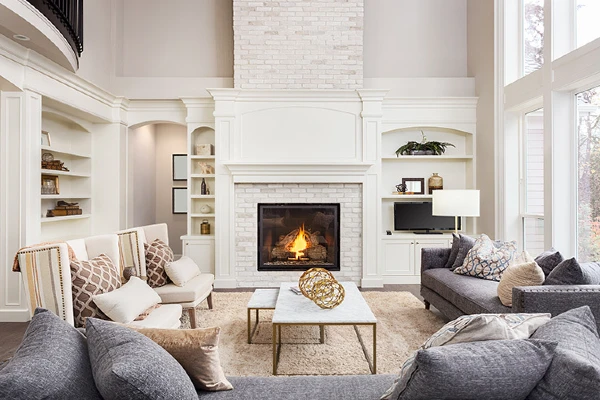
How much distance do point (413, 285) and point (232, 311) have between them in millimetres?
2626

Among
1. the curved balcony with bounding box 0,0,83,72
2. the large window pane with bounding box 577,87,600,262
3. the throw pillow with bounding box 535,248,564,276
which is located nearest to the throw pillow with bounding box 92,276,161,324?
the curved balcony with bounding box 0,0,83,72

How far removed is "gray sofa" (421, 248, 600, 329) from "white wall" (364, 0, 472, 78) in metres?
3.11

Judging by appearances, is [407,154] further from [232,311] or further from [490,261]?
[232,311]

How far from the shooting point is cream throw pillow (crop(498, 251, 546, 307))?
116 inches

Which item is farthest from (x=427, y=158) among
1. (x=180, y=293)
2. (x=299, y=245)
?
(x=180, y=293)

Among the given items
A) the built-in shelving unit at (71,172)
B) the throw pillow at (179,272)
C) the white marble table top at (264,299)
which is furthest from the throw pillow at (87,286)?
the built-in shelving unit at (71,172)

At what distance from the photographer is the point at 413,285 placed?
5957 millimetres

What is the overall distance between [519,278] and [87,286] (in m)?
2.78

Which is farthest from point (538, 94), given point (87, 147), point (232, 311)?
point (87, 147)

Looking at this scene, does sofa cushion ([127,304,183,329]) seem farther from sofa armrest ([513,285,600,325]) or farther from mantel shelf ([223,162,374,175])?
mantel shelf ([223,162,374,175])

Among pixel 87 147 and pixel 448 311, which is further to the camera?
pixel 87 147

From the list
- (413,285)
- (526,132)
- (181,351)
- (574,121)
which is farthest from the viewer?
(413,285)

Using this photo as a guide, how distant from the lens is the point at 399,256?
6.10 meters

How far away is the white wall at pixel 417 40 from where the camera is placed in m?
6.56
